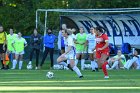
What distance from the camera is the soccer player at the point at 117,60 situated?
29641mm

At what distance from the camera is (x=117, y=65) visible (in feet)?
97.8

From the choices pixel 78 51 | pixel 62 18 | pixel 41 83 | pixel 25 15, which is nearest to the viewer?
pixel 41 83

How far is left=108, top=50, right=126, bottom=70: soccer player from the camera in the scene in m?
29.6

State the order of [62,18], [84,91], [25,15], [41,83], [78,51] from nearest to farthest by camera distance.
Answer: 1. [84,91]
2. [41,83]
3. [78,51]
4. [62,18]
5. [25,15]

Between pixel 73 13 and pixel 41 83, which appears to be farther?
pixel 73 13

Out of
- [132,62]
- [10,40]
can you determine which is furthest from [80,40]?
[10,40]

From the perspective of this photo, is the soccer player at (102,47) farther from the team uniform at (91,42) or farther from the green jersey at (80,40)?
the green jersey at (80,40)

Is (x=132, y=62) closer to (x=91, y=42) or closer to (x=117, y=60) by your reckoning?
(x=117, y=60)

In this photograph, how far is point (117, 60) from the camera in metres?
29.6

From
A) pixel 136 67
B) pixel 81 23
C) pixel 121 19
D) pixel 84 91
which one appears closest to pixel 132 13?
pixel 121 19

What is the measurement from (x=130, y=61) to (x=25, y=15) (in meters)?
22.6

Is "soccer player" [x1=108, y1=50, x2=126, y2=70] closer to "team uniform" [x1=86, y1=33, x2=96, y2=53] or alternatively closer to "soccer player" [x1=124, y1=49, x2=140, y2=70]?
"soccer player" [x1=124, y1=49, x2=140, y2=70]

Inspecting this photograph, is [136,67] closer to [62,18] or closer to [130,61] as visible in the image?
[130,61]

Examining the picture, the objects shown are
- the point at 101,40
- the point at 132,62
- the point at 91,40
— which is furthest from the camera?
the point at 132,62
